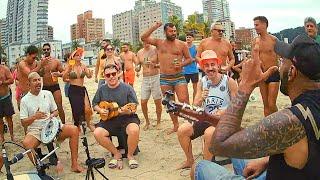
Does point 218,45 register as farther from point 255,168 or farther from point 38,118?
point 255,168

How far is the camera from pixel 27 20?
102 meters

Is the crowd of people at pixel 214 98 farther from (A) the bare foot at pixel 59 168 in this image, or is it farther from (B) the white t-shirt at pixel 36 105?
(A) the bare foot at pixel 59 168

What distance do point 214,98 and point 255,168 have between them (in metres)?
2.51

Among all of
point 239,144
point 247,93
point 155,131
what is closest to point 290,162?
point 239,144

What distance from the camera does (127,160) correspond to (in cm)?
553

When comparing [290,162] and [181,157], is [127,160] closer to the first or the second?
[181,157]

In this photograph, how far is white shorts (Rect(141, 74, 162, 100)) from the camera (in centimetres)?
737

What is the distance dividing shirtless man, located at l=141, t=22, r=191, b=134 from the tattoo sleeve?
492 cm

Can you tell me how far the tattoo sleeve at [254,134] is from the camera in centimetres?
157

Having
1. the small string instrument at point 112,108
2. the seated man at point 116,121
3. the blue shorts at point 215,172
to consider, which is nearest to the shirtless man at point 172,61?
the seated man at point 116,121

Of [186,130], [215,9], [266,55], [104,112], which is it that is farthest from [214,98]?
[215,9]

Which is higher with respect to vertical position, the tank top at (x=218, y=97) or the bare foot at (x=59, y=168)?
the tank top at (x=218, y=97)

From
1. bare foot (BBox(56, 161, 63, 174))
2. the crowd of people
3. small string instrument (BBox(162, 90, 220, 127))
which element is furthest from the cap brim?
bare foot (BBox(56, 161, 63, 174))

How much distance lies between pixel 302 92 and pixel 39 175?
2.40 m
